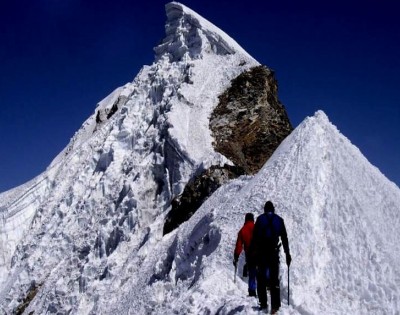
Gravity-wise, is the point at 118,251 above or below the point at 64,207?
below

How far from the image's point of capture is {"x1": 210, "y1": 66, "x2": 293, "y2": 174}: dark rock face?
32.5 metres

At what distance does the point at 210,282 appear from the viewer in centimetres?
1397

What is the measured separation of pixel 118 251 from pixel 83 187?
34.1ft

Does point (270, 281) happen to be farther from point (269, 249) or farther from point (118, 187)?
point (118, 187)

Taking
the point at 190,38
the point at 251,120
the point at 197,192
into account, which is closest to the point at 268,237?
the point at 197,192

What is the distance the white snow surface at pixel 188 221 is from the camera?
1395 cm

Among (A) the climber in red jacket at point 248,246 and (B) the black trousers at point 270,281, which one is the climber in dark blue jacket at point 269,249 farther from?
(A) the climber in red jacket at point 248,246

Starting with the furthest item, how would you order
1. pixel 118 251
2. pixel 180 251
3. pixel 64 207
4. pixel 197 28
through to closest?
1. pixel 197 28
2. pixel 64 207
3. pixel 118 251
4. pixel 180 251

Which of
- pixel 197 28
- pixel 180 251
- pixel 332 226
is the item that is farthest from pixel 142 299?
pixel 197 28

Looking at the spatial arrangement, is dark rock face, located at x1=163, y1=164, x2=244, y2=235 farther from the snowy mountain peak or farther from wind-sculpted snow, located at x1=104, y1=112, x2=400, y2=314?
the snowy mountain peak

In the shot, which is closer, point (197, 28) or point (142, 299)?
point (142, 299)

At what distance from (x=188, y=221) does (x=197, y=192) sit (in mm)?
4906

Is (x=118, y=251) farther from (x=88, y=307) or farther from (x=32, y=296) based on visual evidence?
(x=32, y=296)

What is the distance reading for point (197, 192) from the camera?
86.6ft
